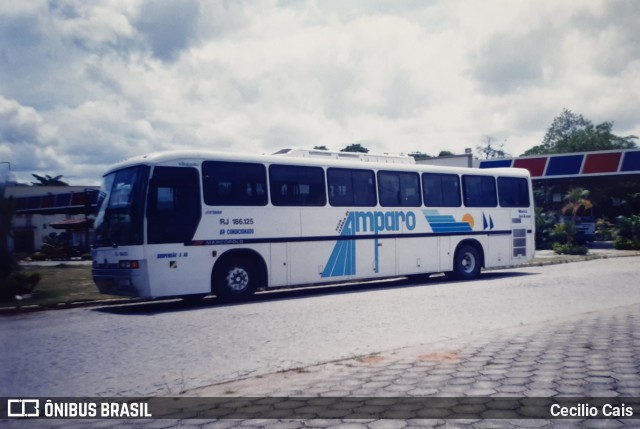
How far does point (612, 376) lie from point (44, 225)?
58.3 m

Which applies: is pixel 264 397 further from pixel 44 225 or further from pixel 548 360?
pixel 44 225

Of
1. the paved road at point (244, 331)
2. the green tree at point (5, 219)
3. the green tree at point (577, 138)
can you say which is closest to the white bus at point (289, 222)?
the paved road at point (244, 331)

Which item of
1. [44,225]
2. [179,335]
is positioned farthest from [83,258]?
[179,335]

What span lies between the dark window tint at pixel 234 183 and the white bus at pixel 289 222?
0.02 metres

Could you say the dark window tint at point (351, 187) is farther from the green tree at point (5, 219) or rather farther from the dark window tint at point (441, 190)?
the green tree at point (5, 219)

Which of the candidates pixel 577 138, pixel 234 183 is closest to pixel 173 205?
pixel 234 183

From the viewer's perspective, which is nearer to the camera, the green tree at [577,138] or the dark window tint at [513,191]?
the dark window tint at [513,191]

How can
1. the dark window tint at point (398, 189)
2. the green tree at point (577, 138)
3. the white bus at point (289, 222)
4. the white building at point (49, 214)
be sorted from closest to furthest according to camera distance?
the white building at point (49, 214)
the white bus at point (289, 222)
the dark window tint at point (398, 189)
the green tree at point (577, 138)

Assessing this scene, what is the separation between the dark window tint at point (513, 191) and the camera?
18.2m

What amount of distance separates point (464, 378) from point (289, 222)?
27.7 feet

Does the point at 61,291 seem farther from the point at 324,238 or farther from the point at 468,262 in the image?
the point at 468,262

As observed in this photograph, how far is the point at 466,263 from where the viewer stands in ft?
56.6

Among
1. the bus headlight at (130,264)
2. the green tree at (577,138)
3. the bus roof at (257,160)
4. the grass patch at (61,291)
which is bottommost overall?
the grass patch at (61,291)

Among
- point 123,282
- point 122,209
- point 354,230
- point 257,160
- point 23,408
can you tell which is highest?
point 257,160
